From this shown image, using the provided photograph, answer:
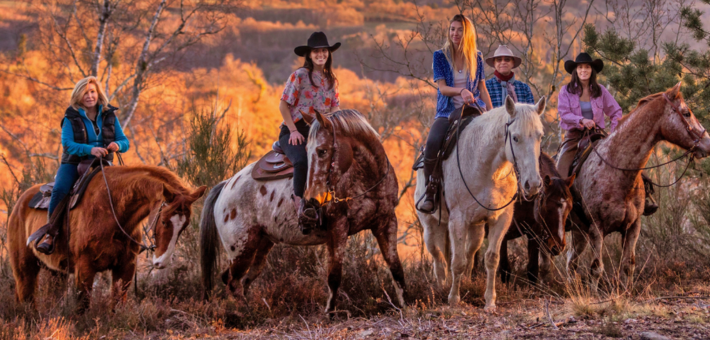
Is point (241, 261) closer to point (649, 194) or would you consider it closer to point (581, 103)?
point (581, 103)

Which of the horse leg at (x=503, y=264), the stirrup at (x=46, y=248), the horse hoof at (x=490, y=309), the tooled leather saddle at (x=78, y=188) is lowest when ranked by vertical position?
the horse hoof at (x=490, y=309)

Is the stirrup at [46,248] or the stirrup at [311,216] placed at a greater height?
the stirrup at [311,216]

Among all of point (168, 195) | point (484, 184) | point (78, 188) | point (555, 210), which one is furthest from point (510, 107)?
point (78, 188)

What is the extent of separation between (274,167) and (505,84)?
3027 millimetres

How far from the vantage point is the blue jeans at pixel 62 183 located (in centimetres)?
587

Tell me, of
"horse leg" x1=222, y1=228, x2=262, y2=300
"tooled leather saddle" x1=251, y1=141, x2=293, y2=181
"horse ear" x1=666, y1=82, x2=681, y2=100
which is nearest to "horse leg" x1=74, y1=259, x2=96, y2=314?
"horse leg" x1=222, y1=228, x2=262, y2=300

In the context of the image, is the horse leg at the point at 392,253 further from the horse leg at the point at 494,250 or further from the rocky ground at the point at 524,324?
the horse leg at the point at 494,250

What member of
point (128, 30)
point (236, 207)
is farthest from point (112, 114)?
point (128, 30)

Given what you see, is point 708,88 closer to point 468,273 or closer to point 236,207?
point 468,273

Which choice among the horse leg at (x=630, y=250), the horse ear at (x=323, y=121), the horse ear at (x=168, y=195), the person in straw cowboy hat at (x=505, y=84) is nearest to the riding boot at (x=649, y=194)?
the horse leg at (x=630, y=250)

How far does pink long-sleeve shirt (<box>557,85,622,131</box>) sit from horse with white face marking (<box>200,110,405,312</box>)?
2540 millimetres

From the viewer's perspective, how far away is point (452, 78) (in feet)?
20.0

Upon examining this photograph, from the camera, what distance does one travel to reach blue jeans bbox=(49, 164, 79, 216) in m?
5.87

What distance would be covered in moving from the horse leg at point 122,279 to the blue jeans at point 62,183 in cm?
92
